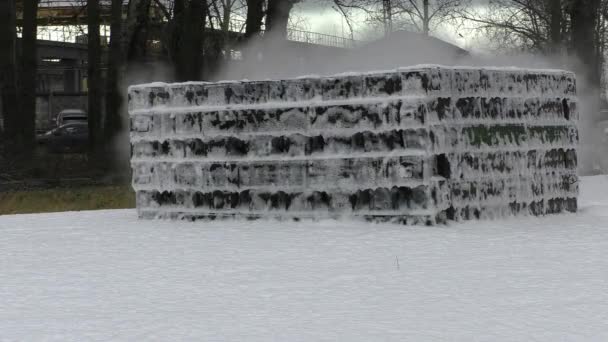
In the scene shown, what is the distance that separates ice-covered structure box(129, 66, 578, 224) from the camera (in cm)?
848

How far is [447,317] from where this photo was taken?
189 inches

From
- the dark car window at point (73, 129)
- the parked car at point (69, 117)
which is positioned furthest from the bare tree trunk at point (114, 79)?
the parked car at point (69, 117)

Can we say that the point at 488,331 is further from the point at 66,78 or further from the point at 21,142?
the point at 66,78

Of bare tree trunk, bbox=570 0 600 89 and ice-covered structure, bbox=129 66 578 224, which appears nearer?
ice-covered structure, bbox=129 66 578 224

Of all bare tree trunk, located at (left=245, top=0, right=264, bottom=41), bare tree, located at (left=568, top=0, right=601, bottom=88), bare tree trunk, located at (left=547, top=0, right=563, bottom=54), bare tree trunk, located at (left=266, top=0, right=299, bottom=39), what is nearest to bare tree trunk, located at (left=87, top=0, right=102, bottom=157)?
bare tree trunk, located at (left=245, top=0, right=264, bottom=41)

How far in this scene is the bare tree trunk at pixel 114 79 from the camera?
28859 mm

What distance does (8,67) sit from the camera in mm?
26547

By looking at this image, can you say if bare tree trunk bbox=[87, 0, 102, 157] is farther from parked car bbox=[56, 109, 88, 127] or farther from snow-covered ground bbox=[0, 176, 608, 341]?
snow-covered ground bbox=[0, 176, 608, 341]

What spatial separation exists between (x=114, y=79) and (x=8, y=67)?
3.61 metres

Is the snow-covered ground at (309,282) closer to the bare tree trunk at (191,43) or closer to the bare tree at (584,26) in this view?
the bare tree trunk at (191,43)

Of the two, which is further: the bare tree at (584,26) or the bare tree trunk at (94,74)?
the bare tree trunk at (94,74)

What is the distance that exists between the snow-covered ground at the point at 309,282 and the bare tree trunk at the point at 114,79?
800 inches

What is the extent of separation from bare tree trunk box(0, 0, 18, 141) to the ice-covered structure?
1750 cm

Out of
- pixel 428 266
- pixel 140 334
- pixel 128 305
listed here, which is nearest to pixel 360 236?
pixel 428 266
